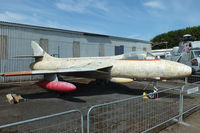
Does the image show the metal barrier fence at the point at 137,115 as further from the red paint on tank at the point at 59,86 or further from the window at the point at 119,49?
the window at the point at 119,49

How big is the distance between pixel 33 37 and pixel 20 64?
10.2ft

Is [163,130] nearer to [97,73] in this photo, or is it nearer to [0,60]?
[97,73]

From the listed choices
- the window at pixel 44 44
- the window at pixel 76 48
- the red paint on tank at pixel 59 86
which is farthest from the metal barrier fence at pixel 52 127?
the window at pixel 76 48

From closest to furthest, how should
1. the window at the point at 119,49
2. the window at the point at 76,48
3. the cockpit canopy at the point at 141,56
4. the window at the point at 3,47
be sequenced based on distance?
the cockpit canopy at the point at 141,56 < the window at the point at 3,47 < the window at the point at 76,48 < the window at the point at 119,49

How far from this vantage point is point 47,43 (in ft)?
53.1

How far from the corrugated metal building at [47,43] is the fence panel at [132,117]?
38.4 feet

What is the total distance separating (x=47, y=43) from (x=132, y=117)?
45.3 ft

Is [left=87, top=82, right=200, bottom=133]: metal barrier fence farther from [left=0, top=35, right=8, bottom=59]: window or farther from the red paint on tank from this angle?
[left=0, top=35, right=8, bottom=59]: window

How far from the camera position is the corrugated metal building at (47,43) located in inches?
535

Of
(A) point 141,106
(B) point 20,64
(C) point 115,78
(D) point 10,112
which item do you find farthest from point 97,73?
(B) point 20,64

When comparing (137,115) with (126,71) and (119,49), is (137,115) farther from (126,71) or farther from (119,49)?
(119,49)

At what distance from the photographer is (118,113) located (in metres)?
5.63

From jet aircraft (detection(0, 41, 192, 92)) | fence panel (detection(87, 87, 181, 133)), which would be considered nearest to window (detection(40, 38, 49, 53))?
jet aircraft (detection(0, 41, 192, 92))

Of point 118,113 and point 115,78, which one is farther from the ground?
point 115,78
